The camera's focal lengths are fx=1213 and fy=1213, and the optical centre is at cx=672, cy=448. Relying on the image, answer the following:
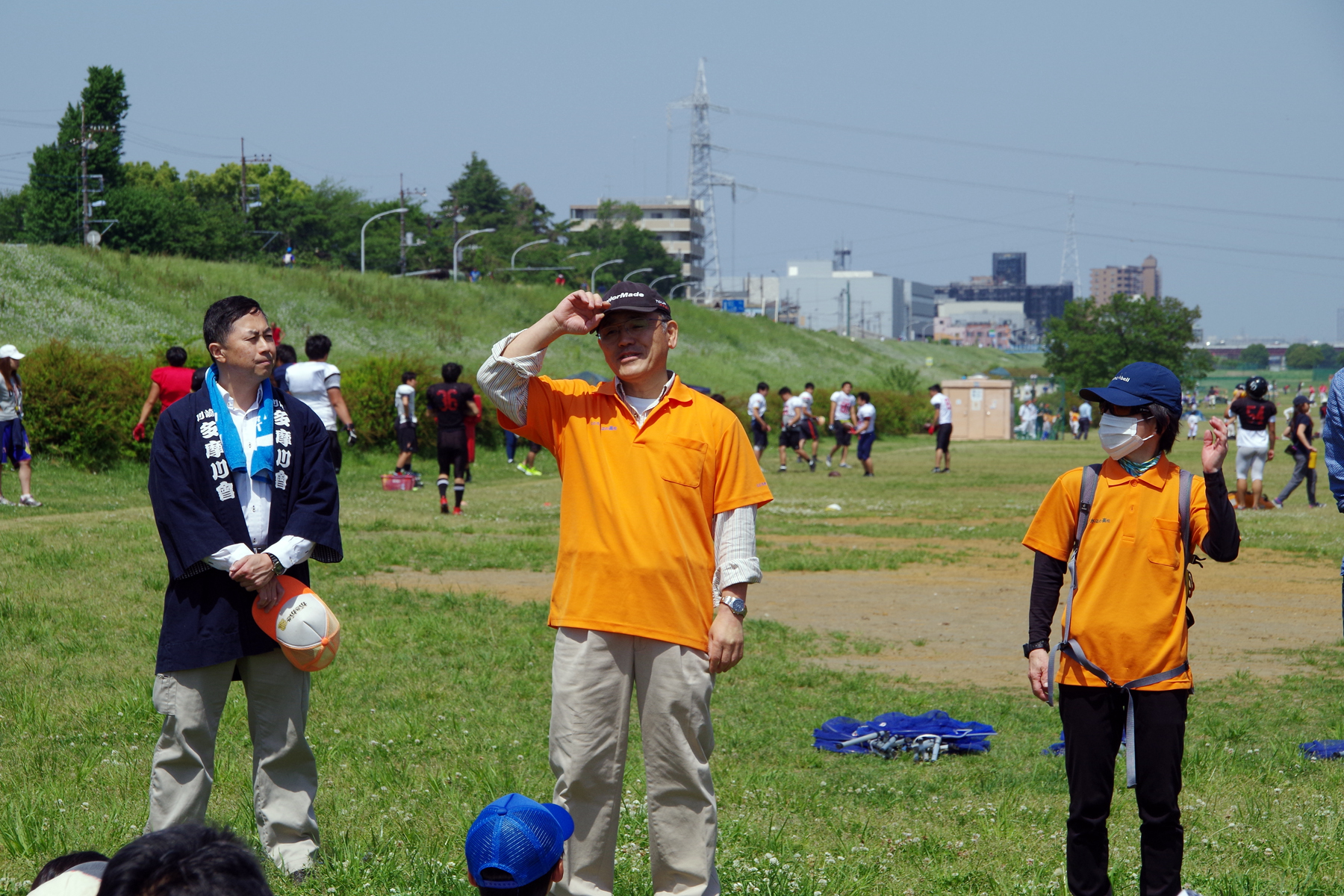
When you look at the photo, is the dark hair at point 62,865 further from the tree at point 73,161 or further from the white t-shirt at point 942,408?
the tree at point 73,161

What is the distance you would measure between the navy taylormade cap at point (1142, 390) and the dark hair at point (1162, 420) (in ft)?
0.04

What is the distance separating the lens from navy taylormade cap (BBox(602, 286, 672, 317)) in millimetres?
3869

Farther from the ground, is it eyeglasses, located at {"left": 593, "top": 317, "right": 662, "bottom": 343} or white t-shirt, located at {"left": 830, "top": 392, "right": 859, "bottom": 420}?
eyeglasses, located at {"left": 593, "top": 317, "right": 662, "bottom": 343}

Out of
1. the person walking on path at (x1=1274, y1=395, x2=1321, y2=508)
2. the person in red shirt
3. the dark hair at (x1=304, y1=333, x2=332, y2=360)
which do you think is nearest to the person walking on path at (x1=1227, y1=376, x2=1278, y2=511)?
the person walking on path at (x1=1274, y1=395, x2=1321, y2=508)

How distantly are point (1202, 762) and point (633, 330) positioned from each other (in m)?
4.22

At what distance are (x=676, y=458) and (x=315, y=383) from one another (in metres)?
10.3

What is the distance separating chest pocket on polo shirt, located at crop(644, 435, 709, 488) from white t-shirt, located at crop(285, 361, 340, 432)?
9.98 metres

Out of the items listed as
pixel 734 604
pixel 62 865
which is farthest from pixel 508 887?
pixel 734 604

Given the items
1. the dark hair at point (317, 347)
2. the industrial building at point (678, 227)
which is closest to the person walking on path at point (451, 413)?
the dark hair at point (317, 347)

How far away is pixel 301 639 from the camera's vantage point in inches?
166

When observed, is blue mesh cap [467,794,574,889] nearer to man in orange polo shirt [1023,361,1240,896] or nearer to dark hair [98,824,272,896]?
dark hair [98,824,272,896]

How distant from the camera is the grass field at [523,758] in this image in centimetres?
468

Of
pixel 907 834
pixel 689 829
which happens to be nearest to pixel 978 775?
pixel 907 834

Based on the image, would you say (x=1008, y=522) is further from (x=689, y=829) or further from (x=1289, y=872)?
(x=689, y=829)
